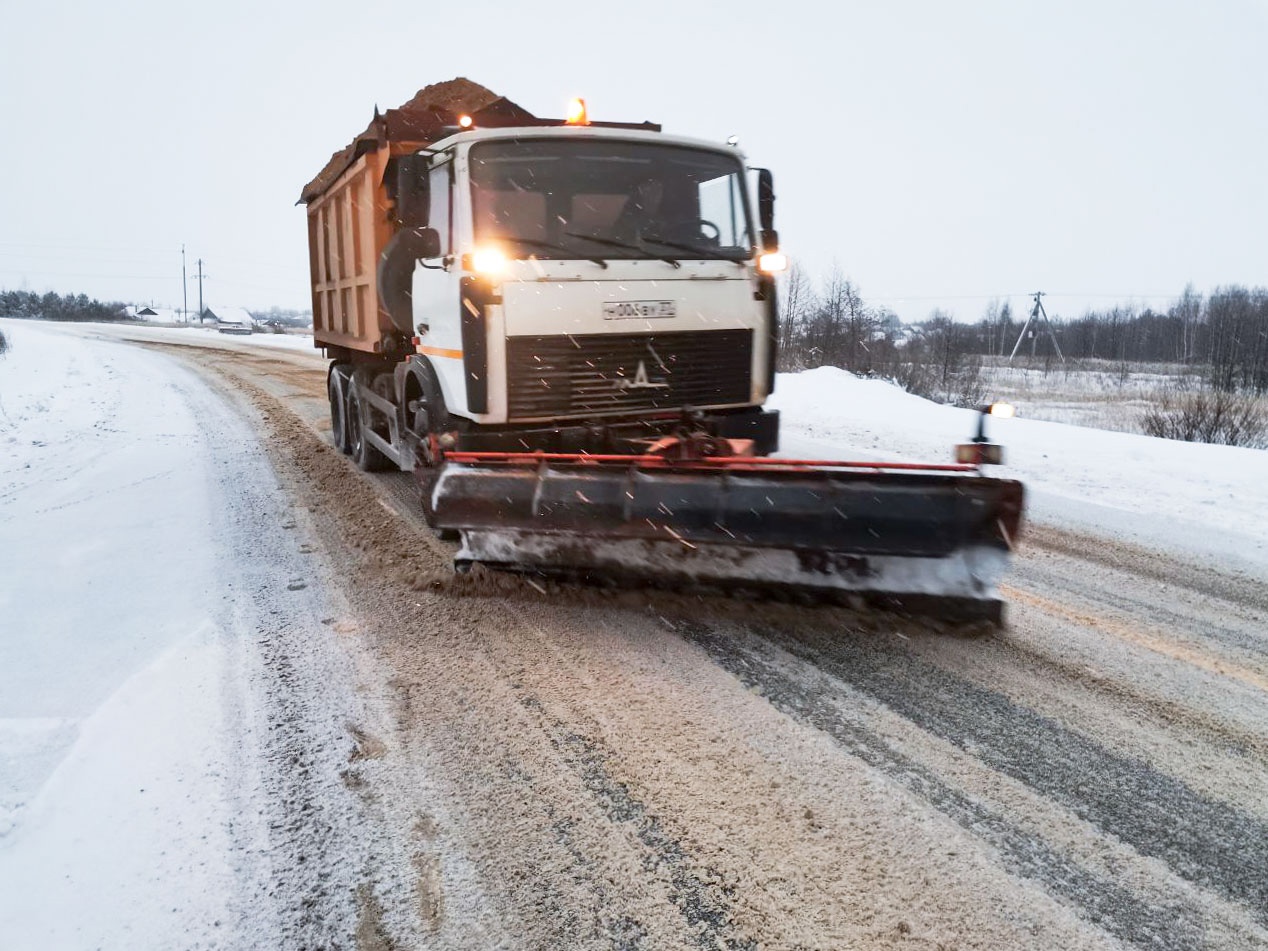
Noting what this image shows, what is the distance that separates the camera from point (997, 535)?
3.40 m

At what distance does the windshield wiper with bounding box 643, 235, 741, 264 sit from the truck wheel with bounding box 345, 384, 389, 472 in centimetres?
383

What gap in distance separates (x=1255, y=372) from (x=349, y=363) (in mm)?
29439

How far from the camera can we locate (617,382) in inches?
180

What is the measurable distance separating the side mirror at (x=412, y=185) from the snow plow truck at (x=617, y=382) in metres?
0.01

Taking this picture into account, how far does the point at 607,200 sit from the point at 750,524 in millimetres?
2342

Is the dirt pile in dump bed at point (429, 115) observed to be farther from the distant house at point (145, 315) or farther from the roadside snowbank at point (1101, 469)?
the distant house at point (145, 315)

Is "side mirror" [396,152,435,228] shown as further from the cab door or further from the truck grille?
the truck grille

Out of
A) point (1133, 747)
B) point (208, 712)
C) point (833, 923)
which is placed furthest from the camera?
point (208, 712)

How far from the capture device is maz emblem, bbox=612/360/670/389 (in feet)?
15.0

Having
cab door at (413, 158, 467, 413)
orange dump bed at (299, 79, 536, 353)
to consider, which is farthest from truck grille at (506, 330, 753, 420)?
orange dump bed at (299, 79, 536, 353)

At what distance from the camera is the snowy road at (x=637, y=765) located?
6.56ft

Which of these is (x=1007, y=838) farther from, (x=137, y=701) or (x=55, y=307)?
(x=55, y=307)

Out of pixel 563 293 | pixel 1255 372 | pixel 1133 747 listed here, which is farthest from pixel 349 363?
pixel 1255 372

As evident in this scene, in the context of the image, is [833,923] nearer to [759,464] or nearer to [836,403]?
[759,464]
